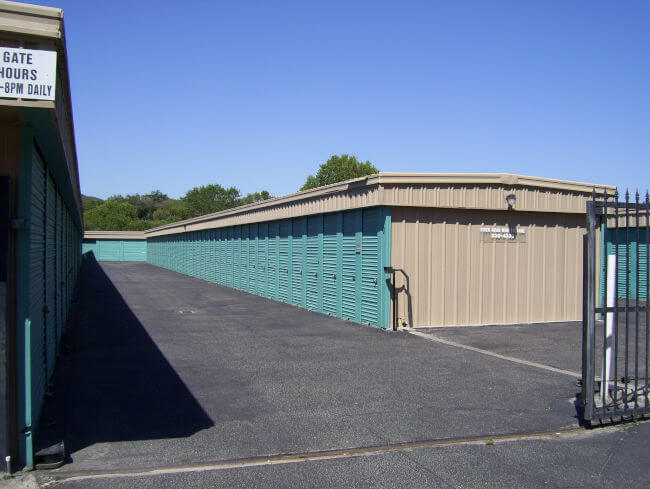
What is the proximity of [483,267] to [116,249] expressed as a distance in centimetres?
5544

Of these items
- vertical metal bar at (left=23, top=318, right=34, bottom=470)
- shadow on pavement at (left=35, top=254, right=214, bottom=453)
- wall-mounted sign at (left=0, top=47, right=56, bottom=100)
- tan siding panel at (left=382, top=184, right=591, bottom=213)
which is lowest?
shadow on pavement at (left=35, top=254, right=214, bottom=453)

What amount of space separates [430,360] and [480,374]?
1.15 metres

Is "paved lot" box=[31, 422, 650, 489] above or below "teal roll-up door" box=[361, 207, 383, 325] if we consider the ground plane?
below

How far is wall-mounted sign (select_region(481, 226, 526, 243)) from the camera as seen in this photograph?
1375cm

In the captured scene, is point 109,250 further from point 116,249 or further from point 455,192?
point 455,192

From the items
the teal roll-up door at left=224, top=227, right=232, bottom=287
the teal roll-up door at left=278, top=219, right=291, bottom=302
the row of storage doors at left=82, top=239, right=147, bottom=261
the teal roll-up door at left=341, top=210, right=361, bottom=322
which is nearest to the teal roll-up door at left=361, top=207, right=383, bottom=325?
the teal roll-up door at left=341, top=210, right=361, bottom=322

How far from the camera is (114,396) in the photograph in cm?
728

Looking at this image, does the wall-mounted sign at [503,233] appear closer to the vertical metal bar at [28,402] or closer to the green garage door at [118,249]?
the vertical metal bar at [28,402]

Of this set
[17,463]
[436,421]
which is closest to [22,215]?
[17,463]

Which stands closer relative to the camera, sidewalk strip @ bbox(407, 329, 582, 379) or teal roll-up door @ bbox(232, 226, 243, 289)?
sidewalk strip @ bbox(407, 329, 582, 379)

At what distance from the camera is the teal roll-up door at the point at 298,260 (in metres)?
17.8

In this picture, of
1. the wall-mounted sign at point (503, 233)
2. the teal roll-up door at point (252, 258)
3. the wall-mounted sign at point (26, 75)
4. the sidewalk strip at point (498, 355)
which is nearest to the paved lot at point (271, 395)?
the sidewalk strip at point (498, 355)

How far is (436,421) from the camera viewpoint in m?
6.34

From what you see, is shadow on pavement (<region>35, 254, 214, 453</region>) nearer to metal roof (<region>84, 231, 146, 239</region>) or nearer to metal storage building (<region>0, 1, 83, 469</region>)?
metal storage building (<region>0, 1, 83, 469</region>)
